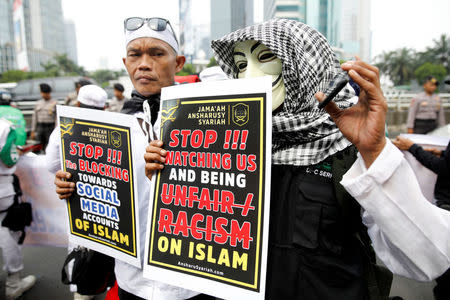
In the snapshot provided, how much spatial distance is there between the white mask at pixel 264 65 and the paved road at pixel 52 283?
253cm

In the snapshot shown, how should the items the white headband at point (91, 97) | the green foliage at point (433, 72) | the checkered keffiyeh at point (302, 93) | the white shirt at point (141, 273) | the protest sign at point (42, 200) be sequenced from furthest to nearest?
1. the green foliage at point (433, 72)
2. the protest sign at point (42, 200)
3. the white headband at point (91, 97)
4. the white shirt at point (141, 273)
5. the checkered keffiyeh at point (302, 93)

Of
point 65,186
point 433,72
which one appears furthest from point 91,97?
point 433,72

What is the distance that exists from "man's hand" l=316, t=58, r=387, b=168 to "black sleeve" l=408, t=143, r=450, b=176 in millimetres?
1890

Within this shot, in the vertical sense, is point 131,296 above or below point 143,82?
below

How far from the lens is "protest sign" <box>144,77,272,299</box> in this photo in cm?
99

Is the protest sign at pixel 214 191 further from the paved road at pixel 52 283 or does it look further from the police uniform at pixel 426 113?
the police uniform at pixel 426 113

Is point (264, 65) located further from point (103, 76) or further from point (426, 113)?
point (103, 76)

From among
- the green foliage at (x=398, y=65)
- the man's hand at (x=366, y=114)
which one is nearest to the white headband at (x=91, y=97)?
the man's hand at (x=366, y=114)

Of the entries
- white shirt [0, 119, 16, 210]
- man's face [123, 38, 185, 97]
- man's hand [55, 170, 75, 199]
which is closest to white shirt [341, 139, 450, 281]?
man's face [123, 38, 185, 97]

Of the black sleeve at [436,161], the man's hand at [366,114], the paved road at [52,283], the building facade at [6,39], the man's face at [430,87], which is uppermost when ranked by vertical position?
the building facade at [6,39]

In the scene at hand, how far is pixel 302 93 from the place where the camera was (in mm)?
1149

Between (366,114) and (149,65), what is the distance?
1097 millimetres

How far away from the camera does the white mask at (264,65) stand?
4.08 feet

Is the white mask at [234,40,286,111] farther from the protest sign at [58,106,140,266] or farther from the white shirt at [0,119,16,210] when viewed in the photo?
the white shirt at [0,119,16,210]
